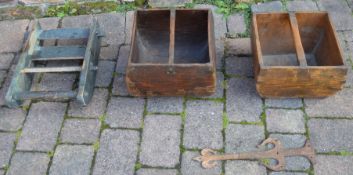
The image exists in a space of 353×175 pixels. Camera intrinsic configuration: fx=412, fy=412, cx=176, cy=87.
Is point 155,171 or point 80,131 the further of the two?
point 80,131

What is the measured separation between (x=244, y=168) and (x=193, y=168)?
332 mm

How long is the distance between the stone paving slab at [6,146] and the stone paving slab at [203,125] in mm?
1205

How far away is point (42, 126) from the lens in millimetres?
2955

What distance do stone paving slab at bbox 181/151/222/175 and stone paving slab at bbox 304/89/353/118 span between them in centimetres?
80

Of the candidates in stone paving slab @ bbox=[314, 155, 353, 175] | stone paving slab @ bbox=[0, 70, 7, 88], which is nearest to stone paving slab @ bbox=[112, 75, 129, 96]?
stone paving slab @ bbox=[0, 70, 7, 88]

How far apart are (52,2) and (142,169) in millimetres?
1987

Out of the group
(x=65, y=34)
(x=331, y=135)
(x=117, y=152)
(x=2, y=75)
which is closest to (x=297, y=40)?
(x=331, y=135)

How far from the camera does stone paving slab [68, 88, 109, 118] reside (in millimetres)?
2996

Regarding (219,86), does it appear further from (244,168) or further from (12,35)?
(12,35)

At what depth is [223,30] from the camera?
138 inches

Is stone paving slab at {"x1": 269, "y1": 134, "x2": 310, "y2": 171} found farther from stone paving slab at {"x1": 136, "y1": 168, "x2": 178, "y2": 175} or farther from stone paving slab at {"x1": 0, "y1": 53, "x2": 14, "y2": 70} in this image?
stone paving slab at {"x1": 0, "y1": 53, "x2": 14, "y2": 70}

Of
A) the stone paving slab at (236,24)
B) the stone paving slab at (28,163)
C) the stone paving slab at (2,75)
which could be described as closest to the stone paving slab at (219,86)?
the stone paving slab at (236,24)

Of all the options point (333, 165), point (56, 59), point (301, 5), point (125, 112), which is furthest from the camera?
point (301, 5)

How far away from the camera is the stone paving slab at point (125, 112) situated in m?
2.93
